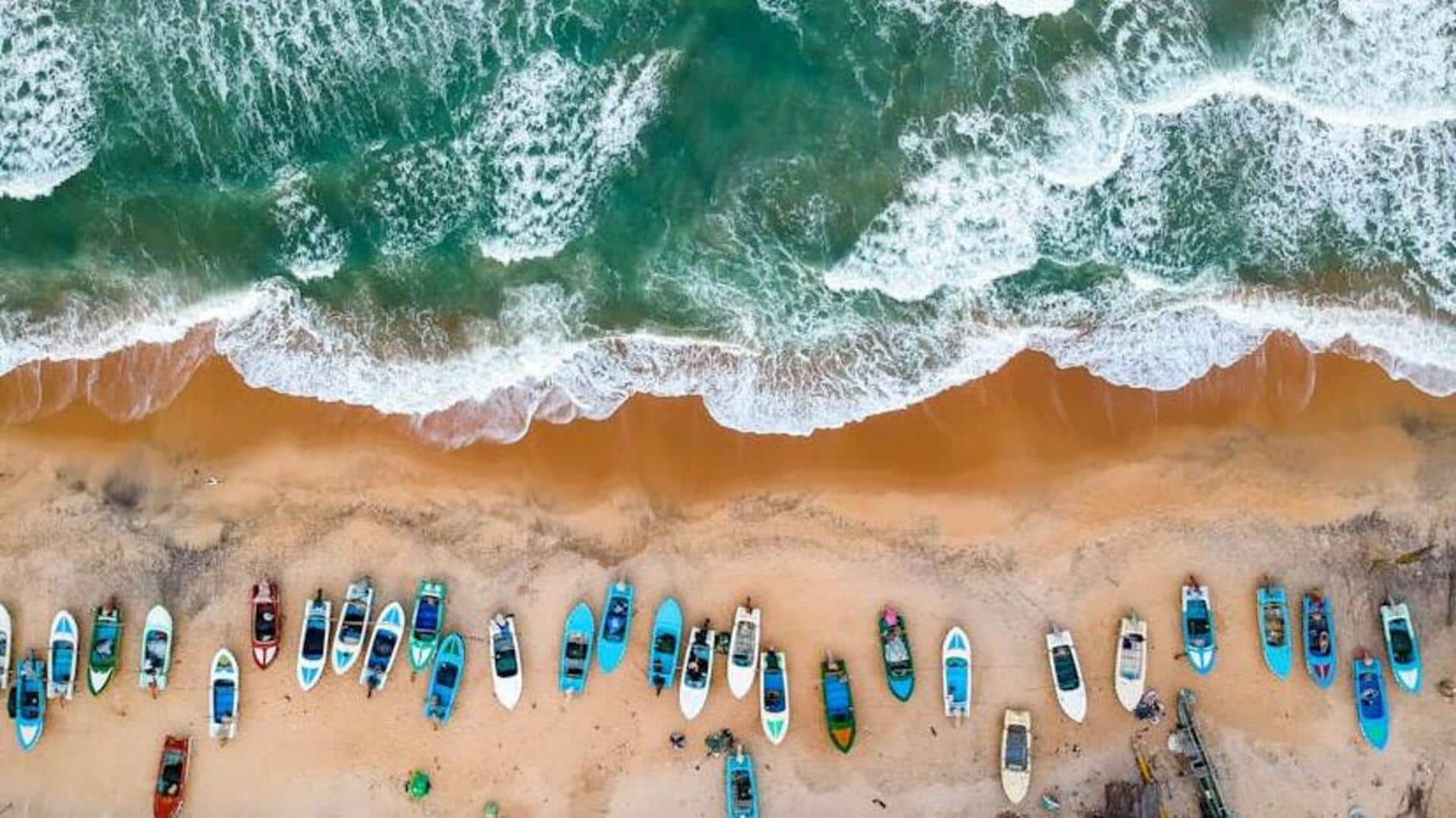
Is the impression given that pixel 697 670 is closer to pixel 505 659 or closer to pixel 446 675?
pixel 505 659

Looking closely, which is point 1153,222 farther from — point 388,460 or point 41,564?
point 41,564

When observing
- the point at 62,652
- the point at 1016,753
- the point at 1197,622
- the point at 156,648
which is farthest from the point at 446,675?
the point at 1197,622

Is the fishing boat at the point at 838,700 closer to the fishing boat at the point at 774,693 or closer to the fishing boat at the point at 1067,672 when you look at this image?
the fishing boat at the point at 774,693

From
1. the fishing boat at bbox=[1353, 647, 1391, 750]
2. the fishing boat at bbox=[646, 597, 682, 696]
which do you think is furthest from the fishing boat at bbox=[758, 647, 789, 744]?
the fishing boat at bbox=[1353, 647, 1391, 750]

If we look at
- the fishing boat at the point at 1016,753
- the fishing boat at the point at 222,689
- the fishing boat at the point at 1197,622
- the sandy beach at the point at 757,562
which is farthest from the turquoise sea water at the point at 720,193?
the fishing boat at the point at 1016,753

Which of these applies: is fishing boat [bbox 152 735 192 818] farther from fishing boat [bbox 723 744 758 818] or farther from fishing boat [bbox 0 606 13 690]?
fishing boat [bbox 723 744 758 818]

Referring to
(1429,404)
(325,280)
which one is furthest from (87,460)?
(1429,404)
